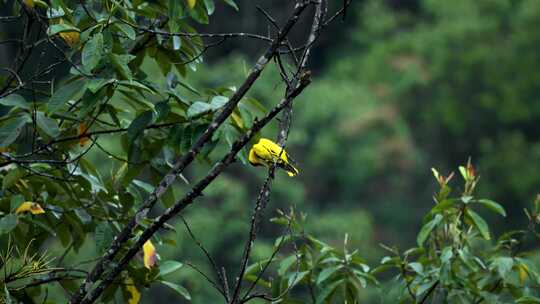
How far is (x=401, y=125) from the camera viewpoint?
693 inches

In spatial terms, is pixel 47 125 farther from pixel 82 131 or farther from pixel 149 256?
pixel 149 256

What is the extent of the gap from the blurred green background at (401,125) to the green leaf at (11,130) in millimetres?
12303

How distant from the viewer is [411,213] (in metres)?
16.8

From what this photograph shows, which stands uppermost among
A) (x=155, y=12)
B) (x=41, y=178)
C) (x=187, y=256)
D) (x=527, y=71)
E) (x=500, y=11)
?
(x=500, y=11)

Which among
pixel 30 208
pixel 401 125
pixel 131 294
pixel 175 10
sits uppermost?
pixel 401 125

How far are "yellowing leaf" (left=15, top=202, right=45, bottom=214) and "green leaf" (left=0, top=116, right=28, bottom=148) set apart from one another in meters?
0.16

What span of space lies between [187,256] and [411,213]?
4.52 metres

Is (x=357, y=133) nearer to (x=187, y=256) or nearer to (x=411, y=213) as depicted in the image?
(x=411, y=213)

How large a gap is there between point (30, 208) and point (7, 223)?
0.09 m

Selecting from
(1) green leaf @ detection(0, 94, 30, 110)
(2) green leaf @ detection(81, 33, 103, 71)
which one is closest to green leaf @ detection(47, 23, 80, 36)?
(2) green leaf @ detection(81, 33, 103, 71)

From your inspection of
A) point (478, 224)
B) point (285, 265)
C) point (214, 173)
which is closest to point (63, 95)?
point (214, 173)

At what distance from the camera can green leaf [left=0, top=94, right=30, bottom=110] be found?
97.3 inches

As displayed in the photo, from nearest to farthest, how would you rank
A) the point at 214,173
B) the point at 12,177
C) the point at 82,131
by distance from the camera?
the point at 214,173 → the point at 12,177 → the point at 82,131

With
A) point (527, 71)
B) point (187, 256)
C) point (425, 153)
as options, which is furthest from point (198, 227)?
point (527, 71)
